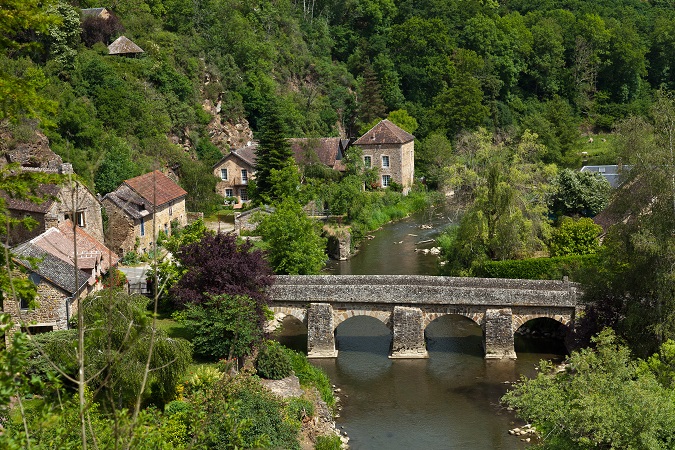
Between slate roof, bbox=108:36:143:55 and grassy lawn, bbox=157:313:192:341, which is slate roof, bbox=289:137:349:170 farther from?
grassy lawn, bbox=157:313:192:341

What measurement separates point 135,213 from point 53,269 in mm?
11976

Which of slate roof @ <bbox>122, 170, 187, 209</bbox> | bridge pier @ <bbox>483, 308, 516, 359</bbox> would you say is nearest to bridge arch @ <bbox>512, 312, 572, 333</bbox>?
bridge pier @ <bbox>483, 308, 516, 359</bbox>

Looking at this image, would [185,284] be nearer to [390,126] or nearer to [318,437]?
[318,437]

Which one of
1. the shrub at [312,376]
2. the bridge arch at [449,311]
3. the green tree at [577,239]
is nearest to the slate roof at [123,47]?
the green tree at [577,239]

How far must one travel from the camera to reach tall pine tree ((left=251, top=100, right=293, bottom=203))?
5022 centimetres

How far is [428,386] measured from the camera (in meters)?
30.3

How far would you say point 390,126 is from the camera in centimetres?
6331

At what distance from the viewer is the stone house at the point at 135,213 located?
40938mm

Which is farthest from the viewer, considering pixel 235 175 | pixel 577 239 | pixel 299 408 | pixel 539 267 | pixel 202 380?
pixel 235 175

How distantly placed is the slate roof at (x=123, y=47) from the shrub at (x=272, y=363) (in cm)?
3474

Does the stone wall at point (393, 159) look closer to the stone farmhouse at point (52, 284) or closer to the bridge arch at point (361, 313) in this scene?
the bridge arch at point (361, 313)

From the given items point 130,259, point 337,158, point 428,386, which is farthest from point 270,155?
point 428,386

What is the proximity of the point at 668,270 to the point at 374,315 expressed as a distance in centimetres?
1108

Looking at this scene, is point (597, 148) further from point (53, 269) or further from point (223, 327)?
point (53, 269)
